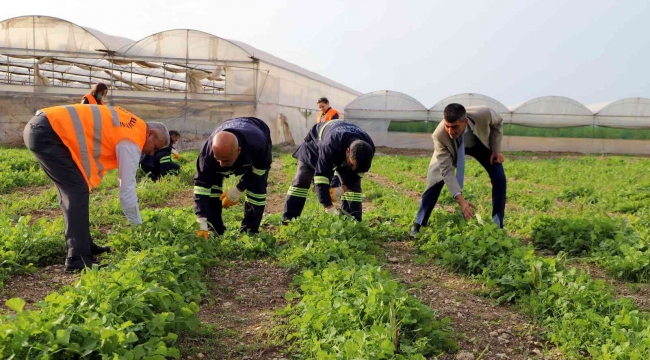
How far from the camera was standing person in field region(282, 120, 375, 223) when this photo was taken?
4.56 meters

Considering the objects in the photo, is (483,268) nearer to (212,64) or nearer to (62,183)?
(62,183)

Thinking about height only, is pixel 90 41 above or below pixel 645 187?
above

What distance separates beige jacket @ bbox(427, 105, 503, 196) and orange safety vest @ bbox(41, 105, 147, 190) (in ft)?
9.25

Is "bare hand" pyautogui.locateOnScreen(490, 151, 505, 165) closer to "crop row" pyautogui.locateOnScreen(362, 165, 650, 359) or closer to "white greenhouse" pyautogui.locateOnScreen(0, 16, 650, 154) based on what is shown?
"crop row" pyautogui.locateOnScreen(362, 165, 650, 359)

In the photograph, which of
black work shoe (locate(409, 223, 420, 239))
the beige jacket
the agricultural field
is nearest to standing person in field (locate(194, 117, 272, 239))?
the agricultural field

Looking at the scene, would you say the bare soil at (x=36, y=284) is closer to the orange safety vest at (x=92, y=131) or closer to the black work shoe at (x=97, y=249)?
the black work shoe at (x=97, y=249)

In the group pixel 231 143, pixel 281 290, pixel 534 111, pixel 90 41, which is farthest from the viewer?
pixel 534 111

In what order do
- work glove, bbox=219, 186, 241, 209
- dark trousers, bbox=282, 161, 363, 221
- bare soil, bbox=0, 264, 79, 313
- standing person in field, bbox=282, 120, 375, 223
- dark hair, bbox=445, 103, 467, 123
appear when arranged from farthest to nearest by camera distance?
1. dark trousers, bbox=282, 161, 363, 221
2. work glove, bbox=219, 186, 241, 209
3. dark hair, bbox=445, 103, 467, 123
4. standing person in field, bbox=282, 120, 375, 223
5. bare soil, bbox=0, 264, 79, 313

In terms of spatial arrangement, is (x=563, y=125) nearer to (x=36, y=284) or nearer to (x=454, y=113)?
(x=454, y=113)

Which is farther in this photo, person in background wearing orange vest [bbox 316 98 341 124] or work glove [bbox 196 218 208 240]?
person in background wearing orange vest [bbox 316 98 341 124]

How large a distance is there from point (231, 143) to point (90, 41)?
1375 cm

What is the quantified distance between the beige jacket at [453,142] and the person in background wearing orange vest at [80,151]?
281 cm

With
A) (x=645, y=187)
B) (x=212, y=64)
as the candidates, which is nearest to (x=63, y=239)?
(x=645, y=187)

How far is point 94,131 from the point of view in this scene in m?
4.12
